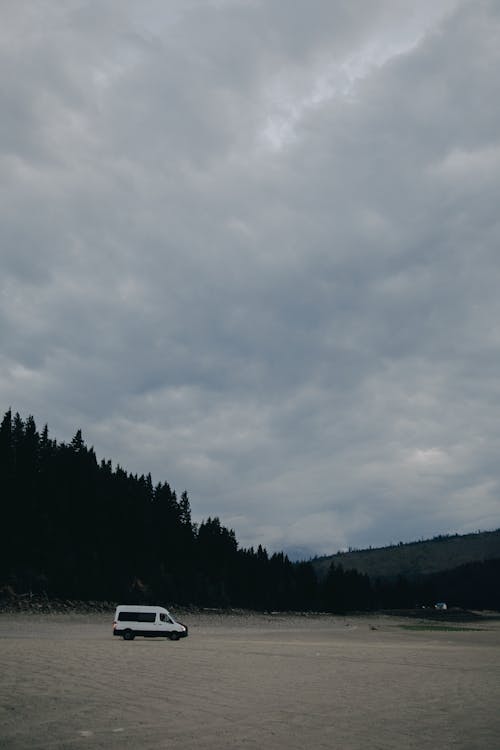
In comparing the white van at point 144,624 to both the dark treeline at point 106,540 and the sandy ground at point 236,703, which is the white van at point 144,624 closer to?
the sandy ground at point 236,703

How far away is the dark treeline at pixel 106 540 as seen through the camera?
318 ft

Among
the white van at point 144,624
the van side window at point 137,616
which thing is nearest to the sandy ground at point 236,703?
the white van at point 144,624

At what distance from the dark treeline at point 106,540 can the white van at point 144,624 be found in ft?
146

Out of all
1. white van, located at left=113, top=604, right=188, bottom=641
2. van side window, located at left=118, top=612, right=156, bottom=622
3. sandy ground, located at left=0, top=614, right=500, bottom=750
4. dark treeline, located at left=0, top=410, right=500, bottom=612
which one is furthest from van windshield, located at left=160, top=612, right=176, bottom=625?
dark treeline, located at left=0, top=410, right=500, bottom=612

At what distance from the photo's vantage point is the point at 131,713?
1392 centimetres

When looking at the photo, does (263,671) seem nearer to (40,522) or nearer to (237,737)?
(237,737)

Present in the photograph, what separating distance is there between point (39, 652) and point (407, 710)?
63.5ft

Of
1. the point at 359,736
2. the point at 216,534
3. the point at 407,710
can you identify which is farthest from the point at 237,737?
the point at 216,534

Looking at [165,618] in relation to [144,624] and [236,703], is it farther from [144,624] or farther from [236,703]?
[236,703]

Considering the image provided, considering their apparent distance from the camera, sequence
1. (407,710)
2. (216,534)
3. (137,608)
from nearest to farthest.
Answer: (407,710) < (137,608) < (216,534)

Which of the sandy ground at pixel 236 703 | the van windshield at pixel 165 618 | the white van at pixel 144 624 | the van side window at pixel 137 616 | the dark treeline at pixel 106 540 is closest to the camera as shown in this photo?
the sandy ground at pixel 236 703

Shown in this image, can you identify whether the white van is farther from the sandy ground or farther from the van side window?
the sandy ground

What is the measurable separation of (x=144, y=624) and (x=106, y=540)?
77.1 m

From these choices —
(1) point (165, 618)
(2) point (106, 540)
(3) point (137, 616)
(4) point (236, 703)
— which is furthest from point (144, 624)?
(2) point (106, 540)
